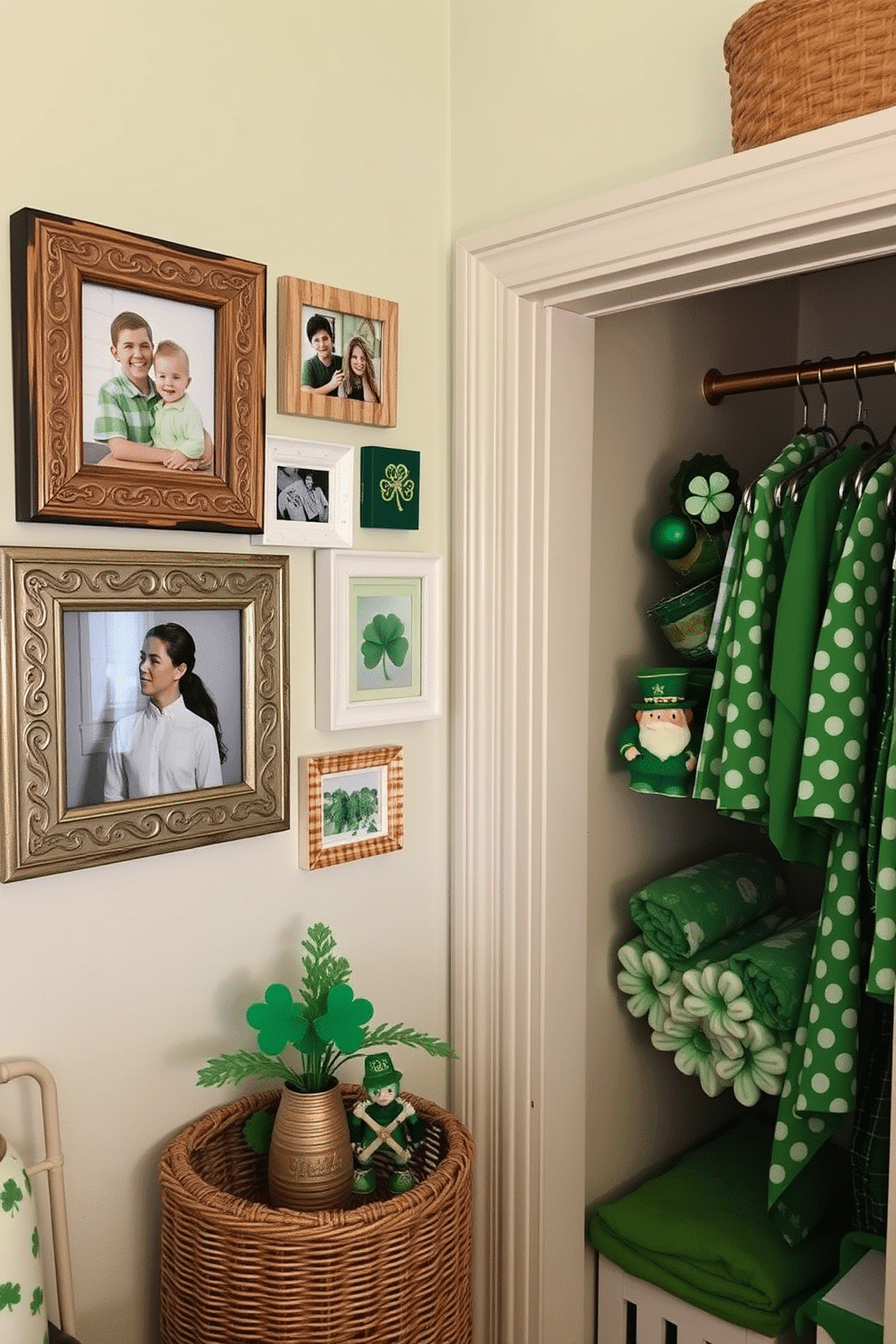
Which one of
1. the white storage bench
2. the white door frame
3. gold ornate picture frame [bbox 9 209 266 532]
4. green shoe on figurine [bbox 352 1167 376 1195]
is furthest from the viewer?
the white storage bench

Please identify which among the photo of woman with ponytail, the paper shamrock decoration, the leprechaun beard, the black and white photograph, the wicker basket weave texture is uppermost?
the wicker basket weave texture

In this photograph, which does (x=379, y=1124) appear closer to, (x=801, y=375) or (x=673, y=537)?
(x=673, y=537)

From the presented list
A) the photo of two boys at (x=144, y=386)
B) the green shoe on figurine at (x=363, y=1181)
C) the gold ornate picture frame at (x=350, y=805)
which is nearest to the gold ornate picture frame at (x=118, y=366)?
the photo of two boys at (x=144, y=386)

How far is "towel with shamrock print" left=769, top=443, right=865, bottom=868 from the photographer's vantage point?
169 cm

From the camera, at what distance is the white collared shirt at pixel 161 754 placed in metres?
1.41

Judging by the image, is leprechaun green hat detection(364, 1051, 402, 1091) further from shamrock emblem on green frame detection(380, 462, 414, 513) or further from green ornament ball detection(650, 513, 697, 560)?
green ornament ball detection(650, 513, 697, 560)

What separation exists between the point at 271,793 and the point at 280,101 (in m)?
0.94

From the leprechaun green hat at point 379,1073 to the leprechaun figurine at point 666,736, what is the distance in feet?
2.08

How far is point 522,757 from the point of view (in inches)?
70.2

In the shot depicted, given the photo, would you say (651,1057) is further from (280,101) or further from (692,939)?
(280,101)

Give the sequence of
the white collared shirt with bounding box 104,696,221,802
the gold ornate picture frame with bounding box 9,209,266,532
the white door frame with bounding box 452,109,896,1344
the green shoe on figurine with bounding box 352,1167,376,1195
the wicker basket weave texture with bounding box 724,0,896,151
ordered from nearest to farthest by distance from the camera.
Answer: the wicker basket weave texture with bounding box 724,0,896,151, the gold ornate picture frame with bounding box 9,209,266,532, the white collared shirt with bounding box 104,696,221,802, the green shoe on figurine with bounding box 352,1167,376,1195, the white door frame with bounding box 452,109,896,1344

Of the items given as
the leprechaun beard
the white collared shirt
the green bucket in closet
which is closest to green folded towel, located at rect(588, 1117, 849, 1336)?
the leprechaun beard

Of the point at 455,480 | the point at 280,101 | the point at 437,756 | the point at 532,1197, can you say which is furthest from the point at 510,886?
the point at 280,101

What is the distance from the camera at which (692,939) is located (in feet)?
6.36
